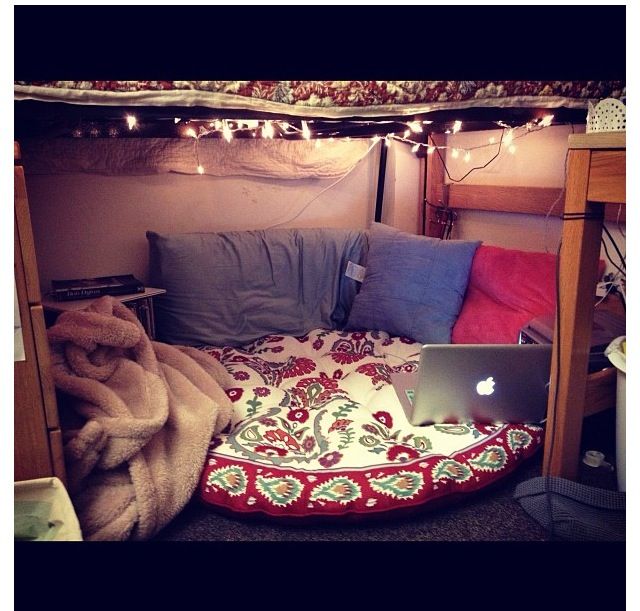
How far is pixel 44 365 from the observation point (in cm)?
98

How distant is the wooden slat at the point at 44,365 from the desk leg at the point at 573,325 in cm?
109

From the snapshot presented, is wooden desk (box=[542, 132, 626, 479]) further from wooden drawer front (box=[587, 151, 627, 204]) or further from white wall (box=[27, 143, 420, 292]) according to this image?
white wall (box=[27, 143, 420, 292])

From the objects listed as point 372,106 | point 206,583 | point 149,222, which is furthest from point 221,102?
point 149,222

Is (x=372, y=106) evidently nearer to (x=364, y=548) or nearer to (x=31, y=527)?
(x=364, y=548)

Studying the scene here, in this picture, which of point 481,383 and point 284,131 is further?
point 284,131

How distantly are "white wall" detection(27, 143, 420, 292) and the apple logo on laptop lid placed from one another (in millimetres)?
1511

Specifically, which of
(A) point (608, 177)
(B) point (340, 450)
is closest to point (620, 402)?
(A) point (608, 177)

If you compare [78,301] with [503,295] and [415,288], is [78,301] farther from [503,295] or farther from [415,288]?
[503,295]

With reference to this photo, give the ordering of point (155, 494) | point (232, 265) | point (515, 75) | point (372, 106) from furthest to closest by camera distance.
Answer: point (232, 265) → point (372, 106) → point (155, 494) → point (515, 75)

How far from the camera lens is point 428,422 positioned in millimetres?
1405

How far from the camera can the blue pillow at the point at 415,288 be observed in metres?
1.98

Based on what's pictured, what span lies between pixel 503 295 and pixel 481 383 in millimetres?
620

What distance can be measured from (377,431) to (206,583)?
1.98ft

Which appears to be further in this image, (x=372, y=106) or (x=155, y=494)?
(x=372, y=106)
